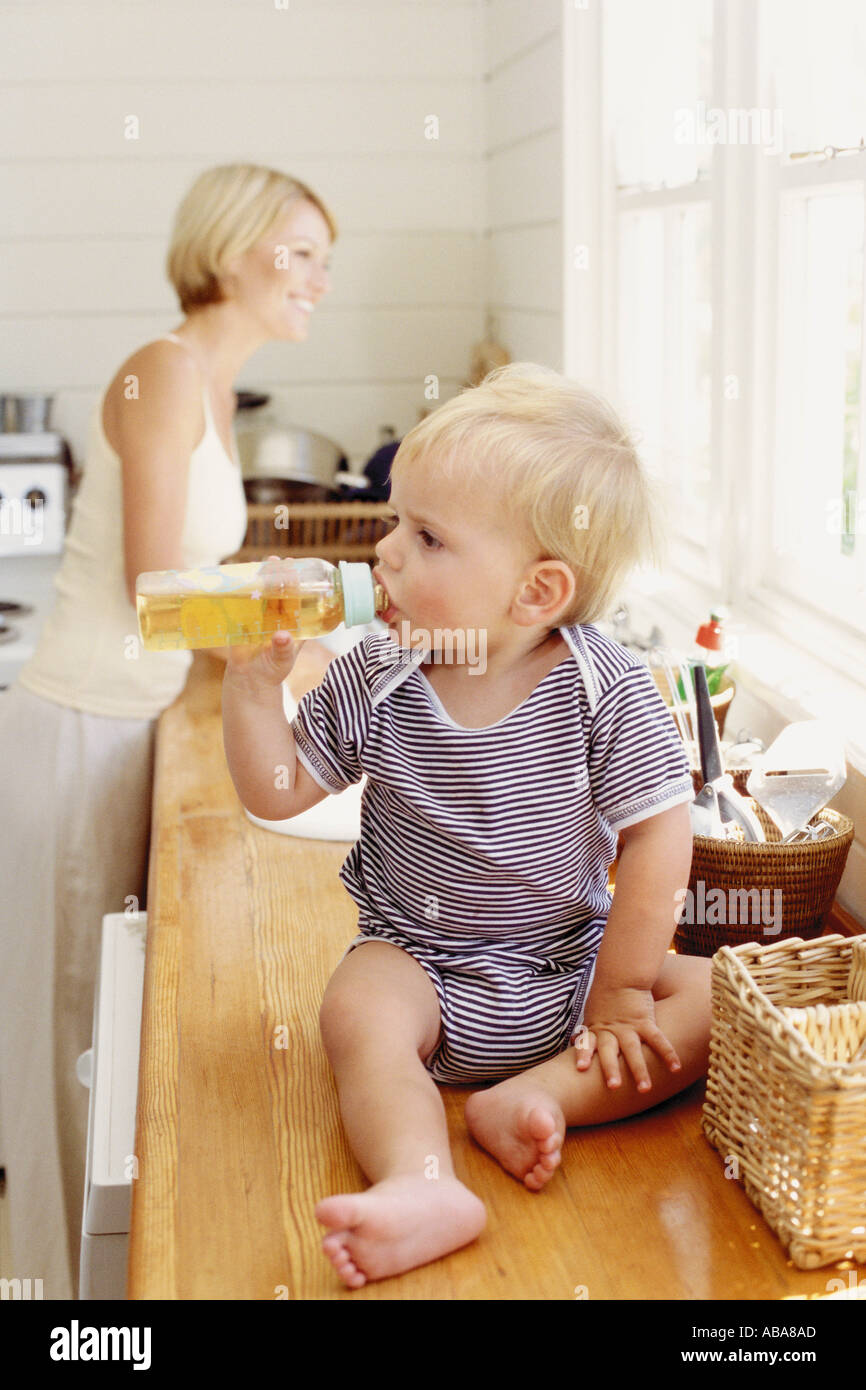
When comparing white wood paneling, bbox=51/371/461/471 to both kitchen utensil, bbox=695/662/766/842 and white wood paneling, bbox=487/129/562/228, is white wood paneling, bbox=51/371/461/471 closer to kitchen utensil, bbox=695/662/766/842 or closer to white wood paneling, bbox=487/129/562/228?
white wood paneling, bbox=487/129/562/228

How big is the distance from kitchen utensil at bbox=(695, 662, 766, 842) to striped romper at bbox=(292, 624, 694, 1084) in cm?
21

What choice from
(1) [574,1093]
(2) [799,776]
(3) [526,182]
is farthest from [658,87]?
(1) [574,1093]

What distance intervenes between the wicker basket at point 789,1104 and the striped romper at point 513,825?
145 millimetres

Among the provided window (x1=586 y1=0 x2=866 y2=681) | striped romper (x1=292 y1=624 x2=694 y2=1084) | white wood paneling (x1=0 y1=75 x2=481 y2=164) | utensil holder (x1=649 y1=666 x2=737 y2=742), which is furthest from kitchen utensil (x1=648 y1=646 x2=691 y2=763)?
white wood paneling (x1=0 y1=75 x2=481 y2=164)

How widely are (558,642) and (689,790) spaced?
15 cm

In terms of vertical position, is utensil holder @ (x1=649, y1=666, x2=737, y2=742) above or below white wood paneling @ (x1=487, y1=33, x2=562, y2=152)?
below

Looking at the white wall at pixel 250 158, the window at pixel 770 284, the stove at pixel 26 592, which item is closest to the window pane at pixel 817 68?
the window at pixel 770 284

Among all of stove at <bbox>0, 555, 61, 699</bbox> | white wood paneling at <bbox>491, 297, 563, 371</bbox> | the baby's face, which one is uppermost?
white wood paneling at <bbox>491, 297, 563, 371</bbox>

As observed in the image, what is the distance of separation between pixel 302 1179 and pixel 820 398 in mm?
1148

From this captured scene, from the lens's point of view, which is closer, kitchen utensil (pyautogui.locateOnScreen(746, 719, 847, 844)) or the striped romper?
the striped romper

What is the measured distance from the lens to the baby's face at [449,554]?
0.99 m

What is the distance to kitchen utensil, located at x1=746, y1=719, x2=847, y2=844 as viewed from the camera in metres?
1.22
